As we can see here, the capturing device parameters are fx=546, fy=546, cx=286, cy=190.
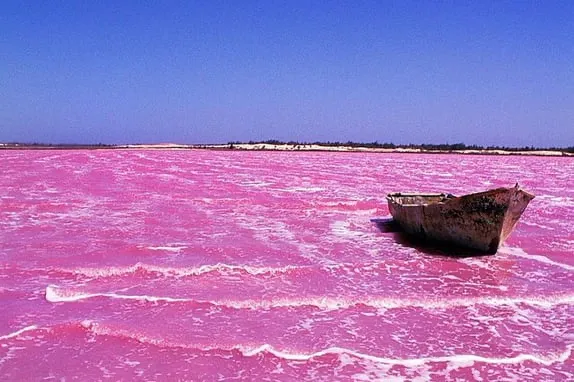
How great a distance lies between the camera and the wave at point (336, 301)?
6633 mm

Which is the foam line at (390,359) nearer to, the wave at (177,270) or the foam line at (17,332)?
the foam line at (17,332)

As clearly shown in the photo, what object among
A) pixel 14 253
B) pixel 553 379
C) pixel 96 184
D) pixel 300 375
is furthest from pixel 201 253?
pixel 96 184

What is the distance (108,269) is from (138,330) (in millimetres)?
2527

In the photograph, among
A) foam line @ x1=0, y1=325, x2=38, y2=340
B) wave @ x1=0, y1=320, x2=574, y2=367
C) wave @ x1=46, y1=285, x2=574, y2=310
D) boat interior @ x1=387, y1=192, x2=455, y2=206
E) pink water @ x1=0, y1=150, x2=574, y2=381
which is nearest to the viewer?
pink water @ x1=0, y1=150, x2=574, y2=381

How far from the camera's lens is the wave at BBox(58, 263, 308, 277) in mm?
7844

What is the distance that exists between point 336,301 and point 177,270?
2564 mm

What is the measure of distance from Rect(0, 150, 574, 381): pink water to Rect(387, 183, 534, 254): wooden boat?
39 cm

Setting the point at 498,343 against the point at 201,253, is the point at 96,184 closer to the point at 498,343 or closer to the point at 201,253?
the point at 201,253

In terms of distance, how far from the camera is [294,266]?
841cm

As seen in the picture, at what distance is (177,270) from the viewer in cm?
803

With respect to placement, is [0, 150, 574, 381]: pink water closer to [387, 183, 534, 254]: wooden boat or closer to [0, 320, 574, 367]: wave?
[0, 320, 574, 367]: wave

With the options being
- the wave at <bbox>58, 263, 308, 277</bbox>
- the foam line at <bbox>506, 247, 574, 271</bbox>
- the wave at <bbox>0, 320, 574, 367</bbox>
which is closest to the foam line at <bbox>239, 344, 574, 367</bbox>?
the wave at <bbox>0, 320, 574, 367</bbox>

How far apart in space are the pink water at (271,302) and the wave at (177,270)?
0.10 feet

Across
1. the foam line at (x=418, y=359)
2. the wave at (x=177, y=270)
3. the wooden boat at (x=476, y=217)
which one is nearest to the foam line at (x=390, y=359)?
the foam line at (x=418, y=359)
